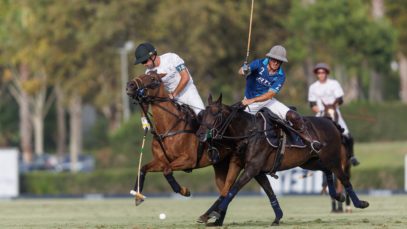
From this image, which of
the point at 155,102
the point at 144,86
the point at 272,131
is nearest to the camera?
the point at 144,86

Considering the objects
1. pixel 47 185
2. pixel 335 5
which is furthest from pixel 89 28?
pixel 47 185

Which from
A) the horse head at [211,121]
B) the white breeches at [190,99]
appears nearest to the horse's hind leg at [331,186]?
the white breeches at [190,99]

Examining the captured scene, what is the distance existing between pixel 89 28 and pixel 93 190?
17503 millimetres

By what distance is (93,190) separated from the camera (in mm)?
35969

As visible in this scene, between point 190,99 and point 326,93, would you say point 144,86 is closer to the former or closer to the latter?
point 190,99

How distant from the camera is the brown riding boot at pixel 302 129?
1619cm

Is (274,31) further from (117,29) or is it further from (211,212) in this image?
(211,212)

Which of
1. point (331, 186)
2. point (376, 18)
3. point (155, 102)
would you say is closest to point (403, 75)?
point (376, 18)

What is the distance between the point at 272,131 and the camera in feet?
52.1

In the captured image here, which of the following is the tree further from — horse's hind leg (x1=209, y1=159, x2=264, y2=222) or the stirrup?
horse's hind leg (x1=209, y1=159, x2=264, y2=222)

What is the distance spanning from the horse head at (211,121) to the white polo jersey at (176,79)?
3.61 feet

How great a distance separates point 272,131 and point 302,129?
0.60 meters

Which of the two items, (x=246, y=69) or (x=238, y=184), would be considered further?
(x=246, y=69)

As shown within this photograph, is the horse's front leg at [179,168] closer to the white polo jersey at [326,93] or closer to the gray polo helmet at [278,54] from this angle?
the gray polo helmet at [278,54]
